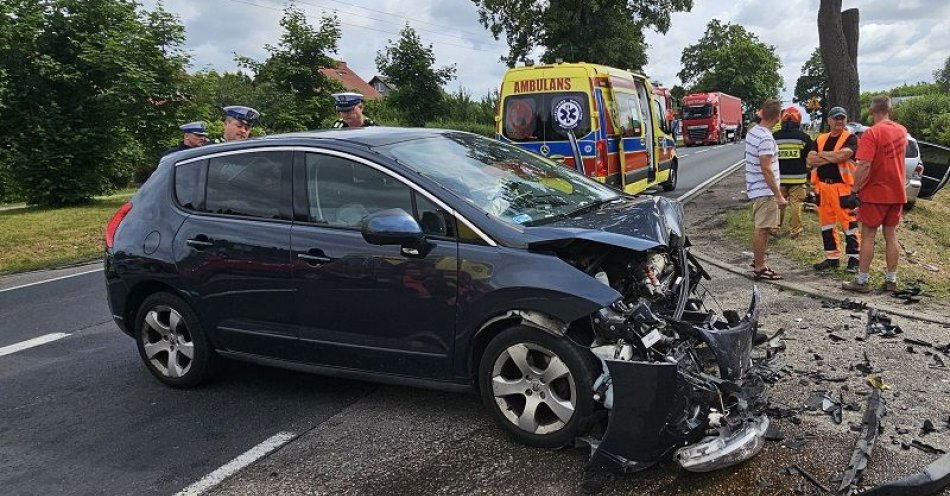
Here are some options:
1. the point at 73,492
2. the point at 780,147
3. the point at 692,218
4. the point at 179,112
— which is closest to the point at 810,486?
the point at 73,492

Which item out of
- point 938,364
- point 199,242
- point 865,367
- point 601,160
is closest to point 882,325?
point 938,364

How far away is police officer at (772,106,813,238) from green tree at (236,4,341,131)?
38.1ft

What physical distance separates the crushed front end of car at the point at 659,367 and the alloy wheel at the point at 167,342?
9.00 ft

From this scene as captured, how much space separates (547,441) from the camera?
11.3ft

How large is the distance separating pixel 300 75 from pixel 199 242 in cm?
1380

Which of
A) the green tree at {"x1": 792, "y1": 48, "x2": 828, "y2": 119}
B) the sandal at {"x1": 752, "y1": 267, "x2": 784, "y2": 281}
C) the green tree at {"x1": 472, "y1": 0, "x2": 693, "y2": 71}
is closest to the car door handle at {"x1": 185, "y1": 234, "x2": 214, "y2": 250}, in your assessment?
the sandal at {"x1": 752, "y1": 267, "x2": 784, "y2": 281}

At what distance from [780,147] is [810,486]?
6.83m

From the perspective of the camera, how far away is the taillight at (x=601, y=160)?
35.0 ft

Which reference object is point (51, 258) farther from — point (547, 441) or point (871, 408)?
point (871, 408)

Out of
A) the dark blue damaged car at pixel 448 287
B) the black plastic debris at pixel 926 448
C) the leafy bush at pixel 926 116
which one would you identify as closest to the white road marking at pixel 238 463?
the dark blue damaged car at pixel 448 287

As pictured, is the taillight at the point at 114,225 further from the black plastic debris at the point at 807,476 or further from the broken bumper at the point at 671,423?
the black plastic debris at the point at 807,476

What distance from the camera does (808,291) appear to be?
627 centimetres

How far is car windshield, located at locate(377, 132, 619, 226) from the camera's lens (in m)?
3.86

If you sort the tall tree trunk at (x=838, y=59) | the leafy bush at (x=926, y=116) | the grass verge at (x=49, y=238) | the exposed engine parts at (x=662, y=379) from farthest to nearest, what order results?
the leafy bush at (x=926, y=116)
the tall tree trunk at (x=838, y=59)
the grass verge at (x=49, y=238)
the exposed engine parts at (x=662, y=379)
